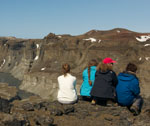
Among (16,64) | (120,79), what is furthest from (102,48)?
(16,64)

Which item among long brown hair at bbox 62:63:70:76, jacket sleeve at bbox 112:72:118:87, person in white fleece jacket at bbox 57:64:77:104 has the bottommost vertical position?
person in white fleece jacket at bbox 57:64:77:104

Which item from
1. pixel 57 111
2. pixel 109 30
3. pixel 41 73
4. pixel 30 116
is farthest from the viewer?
pixel 109 30

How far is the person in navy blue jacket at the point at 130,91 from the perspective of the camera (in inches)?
389

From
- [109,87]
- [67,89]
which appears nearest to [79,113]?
[67,89]

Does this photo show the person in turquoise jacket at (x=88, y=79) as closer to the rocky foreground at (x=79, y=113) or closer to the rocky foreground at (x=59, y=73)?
the rocky foreground at (x=59, y=73)

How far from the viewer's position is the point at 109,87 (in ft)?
33.2

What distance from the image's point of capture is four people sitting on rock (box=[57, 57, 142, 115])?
392 inches

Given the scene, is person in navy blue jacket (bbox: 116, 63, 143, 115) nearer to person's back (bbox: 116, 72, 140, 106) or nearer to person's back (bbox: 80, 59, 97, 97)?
person's back (bbox: 116, 72, 140, 106)

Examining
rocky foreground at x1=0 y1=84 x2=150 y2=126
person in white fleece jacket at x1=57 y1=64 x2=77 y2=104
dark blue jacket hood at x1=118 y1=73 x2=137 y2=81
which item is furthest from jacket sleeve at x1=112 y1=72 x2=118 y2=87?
person in white fleece jacket at x1=57 y1=64 x2=77 y2=104

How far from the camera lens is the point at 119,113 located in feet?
33.0

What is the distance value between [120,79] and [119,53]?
50.8 meters

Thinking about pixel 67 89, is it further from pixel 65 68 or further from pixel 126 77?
pixel 126 77

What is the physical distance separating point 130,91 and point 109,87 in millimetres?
960

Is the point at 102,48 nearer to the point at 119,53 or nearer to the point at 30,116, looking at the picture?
the point at 119,53
